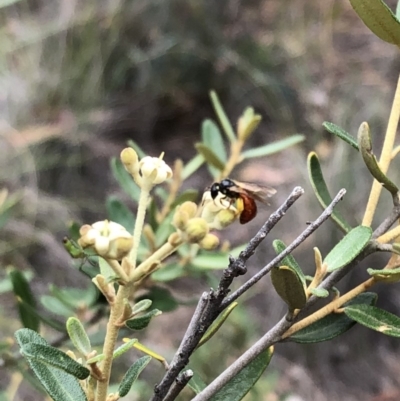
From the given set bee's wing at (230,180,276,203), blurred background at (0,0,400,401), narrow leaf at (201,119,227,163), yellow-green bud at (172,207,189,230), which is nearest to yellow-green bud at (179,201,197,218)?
yellow-green bud at (172,207,189,230)

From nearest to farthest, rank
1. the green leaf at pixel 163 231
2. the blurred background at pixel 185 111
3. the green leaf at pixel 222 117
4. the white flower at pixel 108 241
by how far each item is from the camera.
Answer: the white flower at pixel 108 241, the green leaf at pixel 163 231, the green leaf at pixel 222 117, the blurred background at pixel 185 111

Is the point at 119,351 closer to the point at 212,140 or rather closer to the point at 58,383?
the point at 58,383

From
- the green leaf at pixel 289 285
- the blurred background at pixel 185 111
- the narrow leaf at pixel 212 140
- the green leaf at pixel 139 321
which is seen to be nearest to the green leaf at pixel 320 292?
the green leaf at pixel 289 285

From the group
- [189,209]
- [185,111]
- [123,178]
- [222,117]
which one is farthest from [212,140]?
[185,111]

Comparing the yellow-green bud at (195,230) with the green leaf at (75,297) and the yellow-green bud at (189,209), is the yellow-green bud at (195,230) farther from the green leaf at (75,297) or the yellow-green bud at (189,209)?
the green leaf at (75,297)

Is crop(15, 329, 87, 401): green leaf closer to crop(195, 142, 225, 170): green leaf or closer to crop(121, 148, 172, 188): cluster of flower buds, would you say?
crop(121, 148, 172, 188): cluster of flower buds
